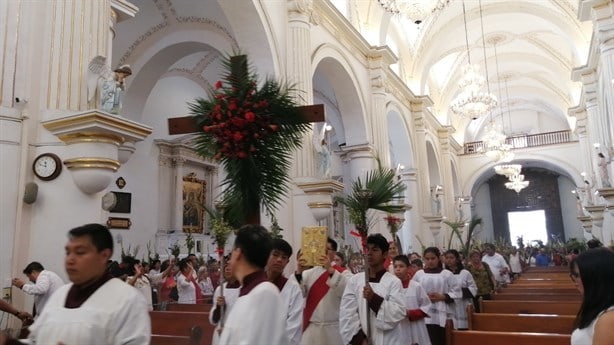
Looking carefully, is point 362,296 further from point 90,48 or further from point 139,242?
point 139,242

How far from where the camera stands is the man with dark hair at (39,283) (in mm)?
4656

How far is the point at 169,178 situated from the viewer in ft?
46.3

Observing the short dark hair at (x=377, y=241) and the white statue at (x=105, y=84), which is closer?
the short dark hair at (x=377, y=241)

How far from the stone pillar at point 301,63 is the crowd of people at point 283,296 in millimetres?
2941

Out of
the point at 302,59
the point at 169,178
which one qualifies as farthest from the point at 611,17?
the point at 169,178

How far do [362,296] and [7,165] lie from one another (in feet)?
12.0

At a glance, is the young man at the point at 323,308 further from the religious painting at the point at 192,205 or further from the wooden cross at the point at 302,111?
the religious painting at the point at 192,205

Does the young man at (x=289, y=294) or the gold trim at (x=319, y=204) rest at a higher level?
the gold trim at (x=319, y=204)

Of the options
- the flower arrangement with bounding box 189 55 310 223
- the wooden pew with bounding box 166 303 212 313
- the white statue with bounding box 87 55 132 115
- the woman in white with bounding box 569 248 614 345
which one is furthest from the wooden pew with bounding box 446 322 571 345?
the white statue with bounding box 87 55 132 115

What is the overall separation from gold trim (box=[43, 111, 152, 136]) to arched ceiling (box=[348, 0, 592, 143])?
10916 millimetres

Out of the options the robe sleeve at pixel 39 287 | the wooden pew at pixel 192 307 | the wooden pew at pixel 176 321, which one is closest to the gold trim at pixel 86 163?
the robe sleeve at pixel 39 287

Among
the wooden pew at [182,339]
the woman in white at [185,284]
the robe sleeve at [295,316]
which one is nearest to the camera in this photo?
the wooden pew at [182,339]

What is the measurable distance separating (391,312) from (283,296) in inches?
34.0

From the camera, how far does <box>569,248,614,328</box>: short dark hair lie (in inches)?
86.5
